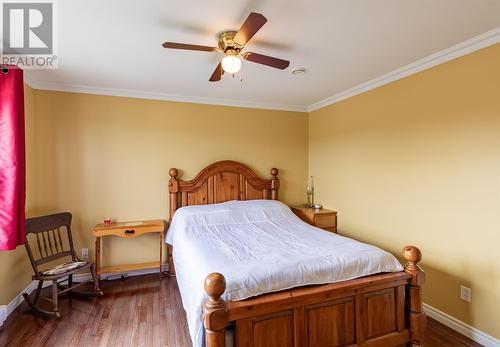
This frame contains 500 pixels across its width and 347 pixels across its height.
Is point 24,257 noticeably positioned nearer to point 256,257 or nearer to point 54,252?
point 54,252

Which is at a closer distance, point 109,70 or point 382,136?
point 109,70

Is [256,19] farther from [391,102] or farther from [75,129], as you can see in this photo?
[75,129]

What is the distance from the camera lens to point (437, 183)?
2414mm

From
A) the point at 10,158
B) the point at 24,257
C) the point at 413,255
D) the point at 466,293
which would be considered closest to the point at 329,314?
the point at 413,255

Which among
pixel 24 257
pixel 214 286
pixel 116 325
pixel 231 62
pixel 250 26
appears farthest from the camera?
pixel 24 257

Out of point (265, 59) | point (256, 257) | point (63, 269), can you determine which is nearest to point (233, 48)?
point (265, 59)

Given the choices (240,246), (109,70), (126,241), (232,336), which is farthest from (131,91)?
(232,336)

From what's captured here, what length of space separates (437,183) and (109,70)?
3.41 m

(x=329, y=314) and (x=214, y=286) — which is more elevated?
(x=214, y=286)

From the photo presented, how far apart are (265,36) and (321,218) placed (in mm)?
A: 2480

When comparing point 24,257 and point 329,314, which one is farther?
point 24,257

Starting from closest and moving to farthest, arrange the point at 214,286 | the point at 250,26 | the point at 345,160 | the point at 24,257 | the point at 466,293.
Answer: the point at 214,286, the point at 250,26, the point at 466,293, the point at 24,257, the point at 345,160

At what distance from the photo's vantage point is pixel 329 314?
1733 millimetres

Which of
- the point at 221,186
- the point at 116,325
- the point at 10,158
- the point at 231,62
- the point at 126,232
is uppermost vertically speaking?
the point at 231,62
